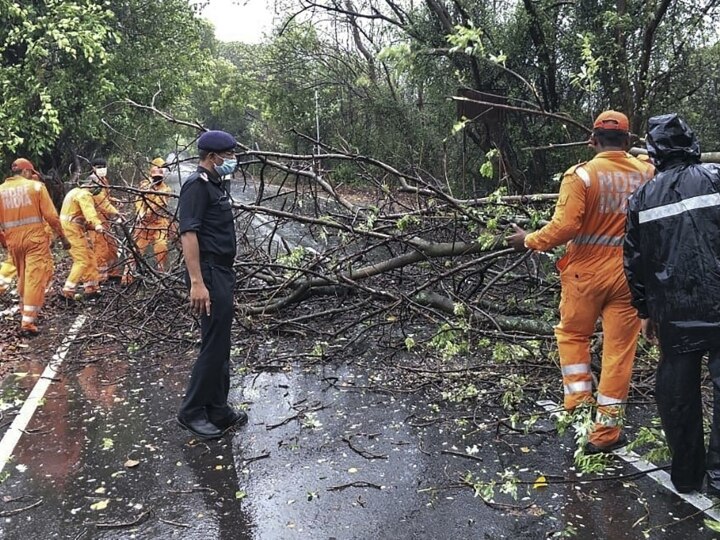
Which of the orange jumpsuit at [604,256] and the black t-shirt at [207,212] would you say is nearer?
the orange jumpsuit at [604,256]

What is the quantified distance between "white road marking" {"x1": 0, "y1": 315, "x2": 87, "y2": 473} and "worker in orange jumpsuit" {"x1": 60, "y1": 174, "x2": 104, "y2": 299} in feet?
4.34

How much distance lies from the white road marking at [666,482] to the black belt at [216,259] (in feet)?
8.82

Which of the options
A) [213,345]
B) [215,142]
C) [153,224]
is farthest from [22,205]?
[213,345]

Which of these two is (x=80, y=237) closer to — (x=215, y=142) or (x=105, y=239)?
(x=105, y=239)

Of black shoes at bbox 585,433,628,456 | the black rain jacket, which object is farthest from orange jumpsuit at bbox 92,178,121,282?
the black rain jacket

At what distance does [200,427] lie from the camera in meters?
4.15

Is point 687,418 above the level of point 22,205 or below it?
below

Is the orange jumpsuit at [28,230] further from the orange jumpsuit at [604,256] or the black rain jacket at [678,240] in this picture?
the black rain jacket at [678,240]

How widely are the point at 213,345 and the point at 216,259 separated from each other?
0.57 metres

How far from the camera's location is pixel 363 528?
3.06 m

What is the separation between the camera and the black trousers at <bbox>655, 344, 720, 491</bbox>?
2.99 meters

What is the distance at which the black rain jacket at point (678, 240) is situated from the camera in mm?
2914

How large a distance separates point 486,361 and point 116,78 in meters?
12.2

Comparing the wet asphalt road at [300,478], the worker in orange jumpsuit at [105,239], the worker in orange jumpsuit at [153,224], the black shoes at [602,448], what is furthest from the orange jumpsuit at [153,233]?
the black shoes at [602,448]
